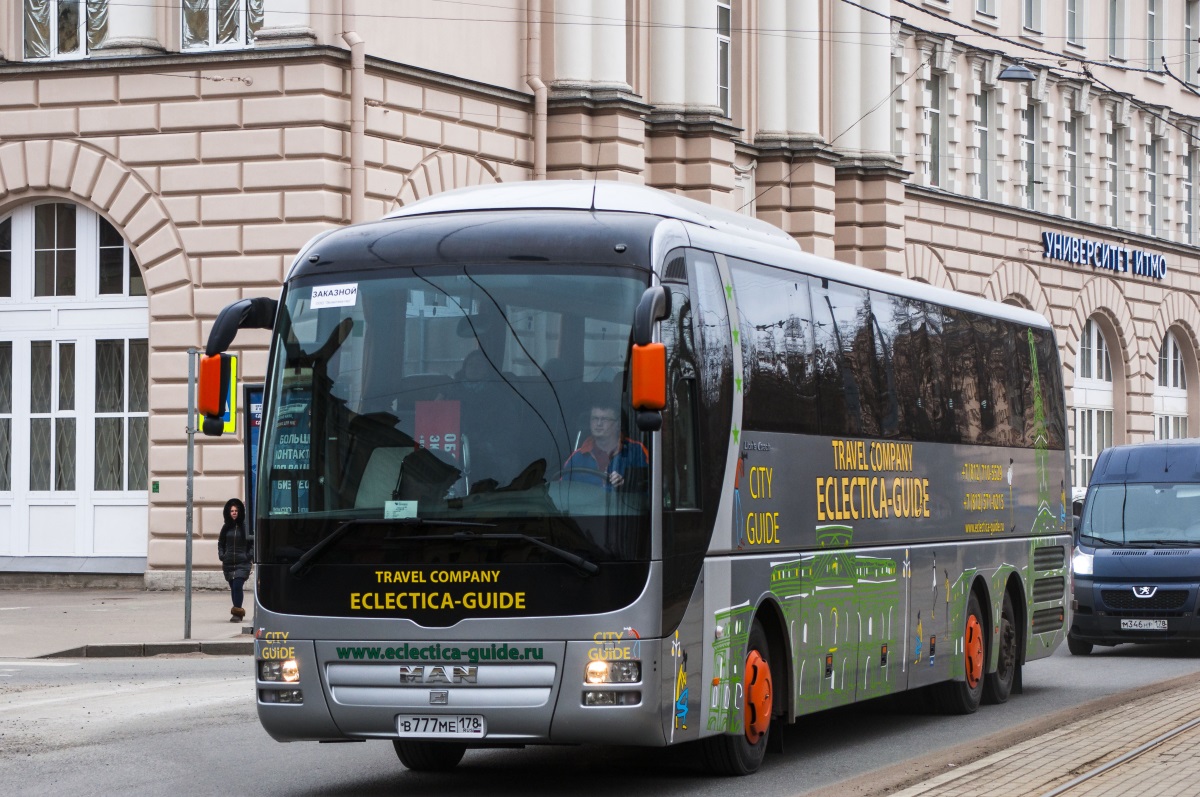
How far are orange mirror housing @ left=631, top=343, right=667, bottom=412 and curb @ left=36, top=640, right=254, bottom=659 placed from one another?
12.0 metres

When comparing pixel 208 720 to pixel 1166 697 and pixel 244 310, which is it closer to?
pixel 244 310

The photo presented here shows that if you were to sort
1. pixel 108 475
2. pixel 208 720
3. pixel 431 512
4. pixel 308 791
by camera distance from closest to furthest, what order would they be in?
pixel 431 512
pixel 308 791
pixel 208 720
pixel 108 475

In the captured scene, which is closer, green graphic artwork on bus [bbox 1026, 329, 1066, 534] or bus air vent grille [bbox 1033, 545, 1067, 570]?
bus air vent grille [bbox 1033, 545, 1067, 570]

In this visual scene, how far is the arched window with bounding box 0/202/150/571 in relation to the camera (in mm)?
29609

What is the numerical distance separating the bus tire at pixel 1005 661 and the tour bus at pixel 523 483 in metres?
4.49

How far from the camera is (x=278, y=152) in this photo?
28.2m

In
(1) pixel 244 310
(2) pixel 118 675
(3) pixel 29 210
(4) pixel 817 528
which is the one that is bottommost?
(2) pixel 118 675

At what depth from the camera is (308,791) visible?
11.4 meters

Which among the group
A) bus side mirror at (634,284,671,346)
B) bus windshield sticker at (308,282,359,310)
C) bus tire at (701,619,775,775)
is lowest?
bus tire at (701,619,775,775)

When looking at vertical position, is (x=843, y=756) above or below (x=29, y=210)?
below

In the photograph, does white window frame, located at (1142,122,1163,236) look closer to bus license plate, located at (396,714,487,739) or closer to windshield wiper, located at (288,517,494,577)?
windshield wiper, located at (288,517,494,577)

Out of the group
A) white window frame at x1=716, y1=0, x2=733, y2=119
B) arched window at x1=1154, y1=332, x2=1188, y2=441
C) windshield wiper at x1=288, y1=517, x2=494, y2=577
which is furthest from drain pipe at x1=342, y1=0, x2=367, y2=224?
arched window at x1=1154, y1=332, x2=1188, y2=441

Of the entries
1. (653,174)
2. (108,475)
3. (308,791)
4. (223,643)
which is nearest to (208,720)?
(308,791)

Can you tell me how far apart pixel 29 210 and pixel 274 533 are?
20.5m
